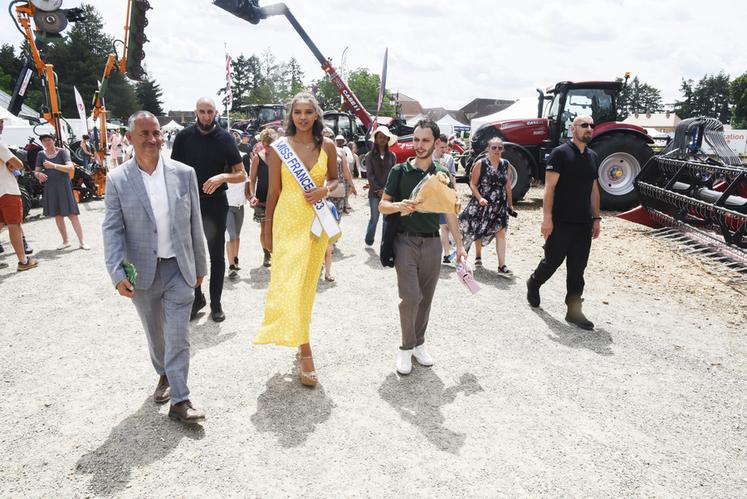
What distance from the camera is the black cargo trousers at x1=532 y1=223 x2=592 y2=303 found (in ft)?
15.2

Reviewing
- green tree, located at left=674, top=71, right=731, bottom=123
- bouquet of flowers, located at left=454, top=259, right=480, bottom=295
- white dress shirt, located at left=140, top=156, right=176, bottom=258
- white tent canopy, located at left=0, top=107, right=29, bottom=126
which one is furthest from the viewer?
green tree, located at left=674, top=71, right=731, bottom=123

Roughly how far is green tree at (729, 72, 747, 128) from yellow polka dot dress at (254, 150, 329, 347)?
205 ft

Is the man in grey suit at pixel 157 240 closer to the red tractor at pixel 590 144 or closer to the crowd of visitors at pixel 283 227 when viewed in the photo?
the crowd of visitors at pixel 283 227

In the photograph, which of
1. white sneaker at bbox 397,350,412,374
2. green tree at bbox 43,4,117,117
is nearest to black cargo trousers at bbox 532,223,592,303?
white sneaker at bbox 397,350,412,374

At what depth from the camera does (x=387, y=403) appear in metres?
3.24

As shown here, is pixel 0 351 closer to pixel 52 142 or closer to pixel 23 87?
pixel 52 142

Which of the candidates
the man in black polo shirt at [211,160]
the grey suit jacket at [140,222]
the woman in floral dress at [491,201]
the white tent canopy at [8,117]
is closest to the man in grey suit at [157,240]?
the grey suit jacket at [140,222]

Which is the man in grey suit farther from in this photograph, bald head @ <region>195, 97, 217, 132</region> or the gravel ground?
bald head @ <region>195, 97, 217, 132</region>

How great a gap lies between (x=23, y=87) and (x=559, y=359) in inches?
604

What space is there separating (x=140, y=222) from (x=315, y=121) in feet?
4.39

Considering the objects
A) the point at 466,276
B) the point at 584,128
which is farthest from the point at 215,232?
the point at 584,128

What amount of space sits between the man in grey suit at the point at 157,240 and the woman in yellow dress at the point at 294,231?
53cm

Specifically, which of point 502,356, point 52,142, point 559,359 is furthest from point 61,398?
point 52,142

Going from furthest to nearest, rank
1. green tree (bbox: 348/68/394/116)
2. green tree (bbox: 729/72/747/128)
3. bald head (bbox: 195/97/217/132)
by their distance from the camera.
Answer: green tree (bbox: 348/68/394/116), green tree (bbox: 729/72/747/128), bald head (bbox: 195/97/217/132)
